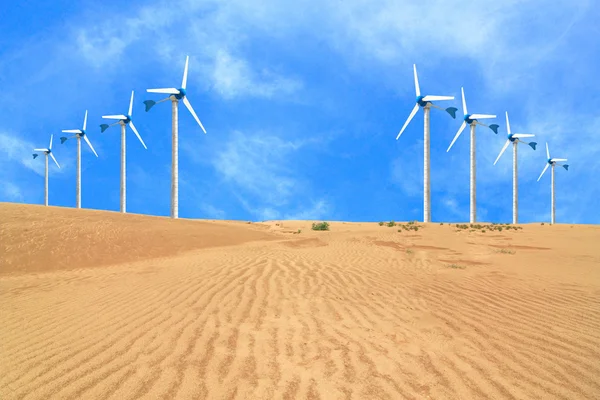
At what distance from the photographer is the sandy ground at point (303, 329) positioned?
498 centimetres

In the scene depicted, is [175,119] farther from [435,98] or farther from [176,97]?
[435,98]

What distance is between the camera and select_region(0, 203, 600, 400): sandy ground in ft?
16.4

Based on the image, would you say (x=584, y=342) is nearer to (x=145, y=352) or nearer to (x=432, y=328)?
(x=432, y=328)

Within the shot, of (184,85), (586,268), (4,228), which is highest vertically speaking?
(184,85)

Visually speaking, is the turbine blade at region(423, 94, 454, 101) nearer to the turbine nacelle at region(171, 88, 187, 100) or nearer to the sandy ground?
the turbine nacelle at region(171, 88, 187, 100)

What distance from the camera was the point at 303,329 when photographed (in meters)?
6.86

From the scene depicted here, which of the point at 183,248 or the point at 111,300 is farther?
the point at 183,248

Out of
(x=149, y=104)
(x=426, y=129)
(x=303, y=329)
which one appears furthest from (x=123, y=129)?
(x=303, y=329)

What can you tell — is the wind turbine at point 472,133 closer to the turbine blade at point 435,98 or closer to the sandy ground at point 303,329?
the turbine blade at point 435,98

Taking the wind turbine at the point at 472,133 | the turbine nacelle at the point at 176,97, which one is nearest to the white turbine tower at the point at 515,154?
the wind turbine at the point at 472,133

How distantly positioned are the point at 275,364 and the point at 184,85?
1674 inches

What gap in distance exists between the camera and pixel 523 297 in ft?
31.6

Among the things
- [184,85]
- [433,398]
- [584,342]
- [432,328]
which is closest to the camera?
[433,398]

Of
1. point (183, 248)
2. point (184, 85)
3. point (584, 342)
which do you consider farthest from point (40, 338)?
point (184, 85)
